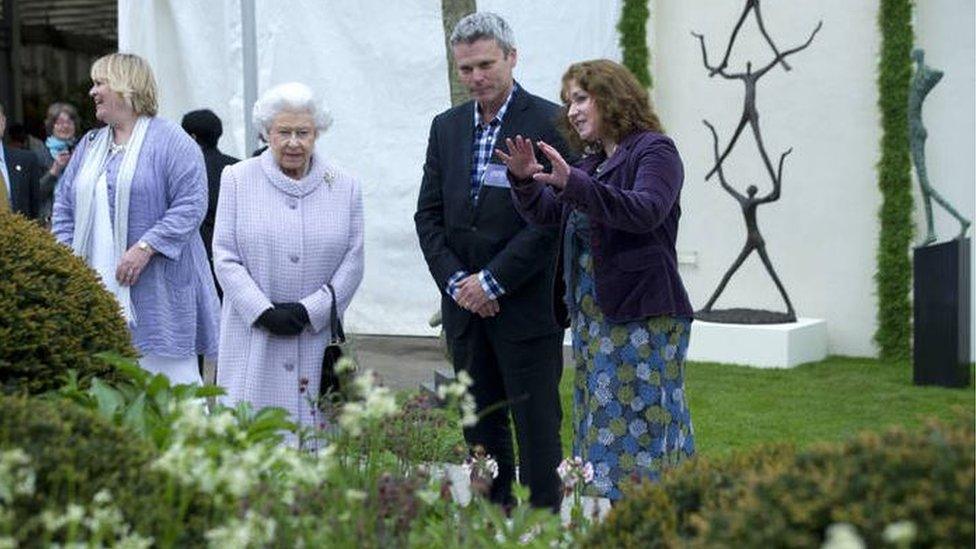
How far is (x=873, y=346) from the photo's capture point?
37.6 feet

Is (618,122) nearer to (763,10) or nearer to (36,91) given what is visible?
(763,10)

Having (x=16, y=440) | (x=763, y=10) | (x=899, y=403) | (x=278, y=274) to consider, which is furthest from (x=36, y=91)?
(x=16, y=440)

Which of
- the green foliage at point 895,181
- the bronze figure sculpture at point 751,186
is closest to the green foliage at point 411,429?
the bronze figure sculpture at point 751,186

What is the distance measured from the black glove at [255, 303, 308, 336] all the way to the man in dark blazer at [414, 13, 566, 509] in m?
0.51

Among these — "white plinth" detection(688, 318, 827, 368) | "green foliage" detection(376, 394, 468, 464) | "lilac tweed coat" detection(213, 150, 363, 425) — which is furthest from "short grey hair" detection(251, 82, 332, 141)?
"white plinth" detection(688, 318, 827, 368)

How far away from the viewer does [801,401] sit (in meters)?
9.32

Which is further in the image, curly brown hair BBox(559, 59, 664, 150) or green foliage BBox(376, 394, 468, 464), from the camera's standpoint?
curly brown hair BBox(559, 59, 664, 150)

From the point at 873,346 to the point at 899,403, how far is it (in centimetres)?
233

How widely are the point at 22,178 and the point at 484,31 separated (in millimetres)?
5140

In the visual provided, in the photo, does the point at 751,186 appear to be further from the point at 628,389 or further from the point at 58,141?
the point at 628,389

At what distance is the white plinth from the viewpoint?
10.8 m

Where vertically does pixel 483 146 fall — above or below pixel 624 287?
above

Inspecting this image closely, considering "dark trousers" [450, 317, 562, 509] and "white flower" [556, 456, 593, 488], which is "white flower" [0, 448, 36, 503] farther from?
"dark trousers" [450, 317, 562, 509]

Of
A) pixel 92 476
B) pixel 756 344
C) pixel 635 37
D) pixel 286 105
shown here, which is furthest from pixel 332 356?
pixel 635 37
